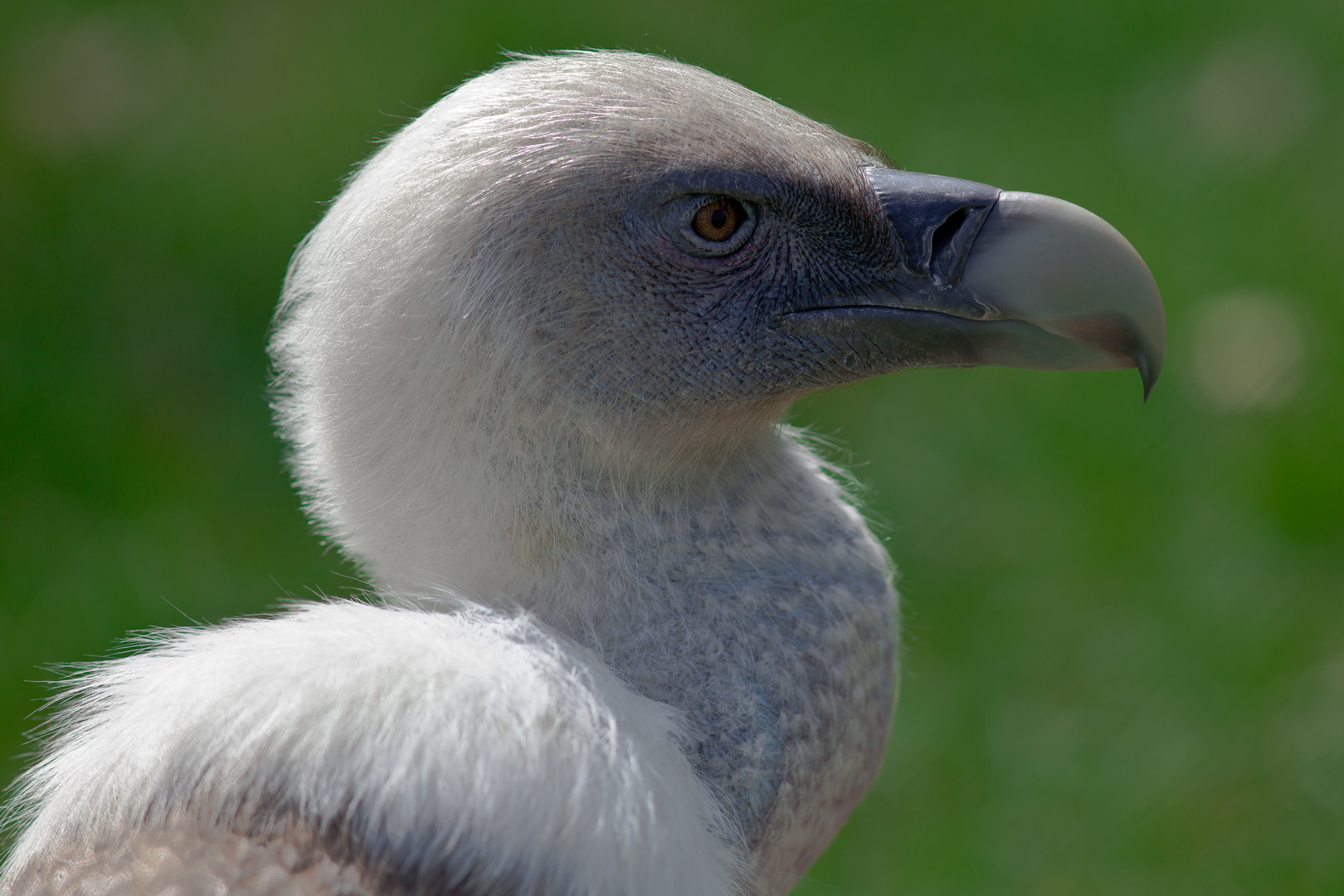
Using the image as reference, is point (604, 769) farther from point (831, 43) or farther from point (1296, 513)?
point (831, 43)

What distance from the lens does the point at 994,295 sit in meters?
1.93

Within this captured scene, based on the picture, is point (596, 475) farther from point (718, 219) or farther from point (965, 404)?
point (965, 404)

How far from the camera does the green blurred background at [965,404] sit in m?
3.72

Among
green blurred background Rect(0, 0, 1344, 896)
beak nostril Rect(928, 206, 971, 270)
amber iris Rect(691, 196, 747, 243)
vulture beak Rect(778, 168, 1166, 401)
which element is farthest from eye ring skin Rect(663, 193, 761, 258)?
green blurred background Rect(0, 0, 1344, 896)

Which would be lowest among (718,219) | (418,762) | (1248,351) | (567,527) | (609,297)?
(1248,351)

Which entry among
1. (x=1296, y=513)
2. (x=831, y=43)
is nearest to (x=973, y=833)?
(x=1296, y=513)

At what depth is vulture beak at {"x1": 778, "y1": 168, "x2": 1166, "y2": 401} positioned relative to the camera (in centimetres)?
191

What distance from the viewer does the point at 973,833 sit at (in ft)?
12.0

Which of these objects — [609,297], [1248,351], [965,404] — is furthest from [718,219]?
[1248,351]

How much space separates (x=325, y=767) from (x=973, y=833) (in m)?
2.43

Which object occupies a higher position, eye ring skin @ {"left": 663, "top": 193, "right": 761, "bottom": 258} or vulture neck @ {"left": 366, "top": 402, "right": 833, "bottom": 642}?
eye ring skin @ {"left": 663, "top": 193, "right": 761, "bottom": 258}

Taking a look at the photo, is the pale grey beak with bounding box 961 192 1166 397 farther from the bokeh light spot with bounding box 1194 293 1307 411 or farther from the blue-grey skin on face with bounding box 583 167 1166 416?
the bokeh light spot with bounding box 1194 293 1307 411

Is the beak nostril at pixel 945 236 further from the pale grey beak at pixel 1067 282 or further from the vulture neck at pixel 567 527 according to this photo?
the vulture neck at pixel 567 527

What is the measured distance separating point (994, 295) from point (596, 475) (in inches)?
24.2
